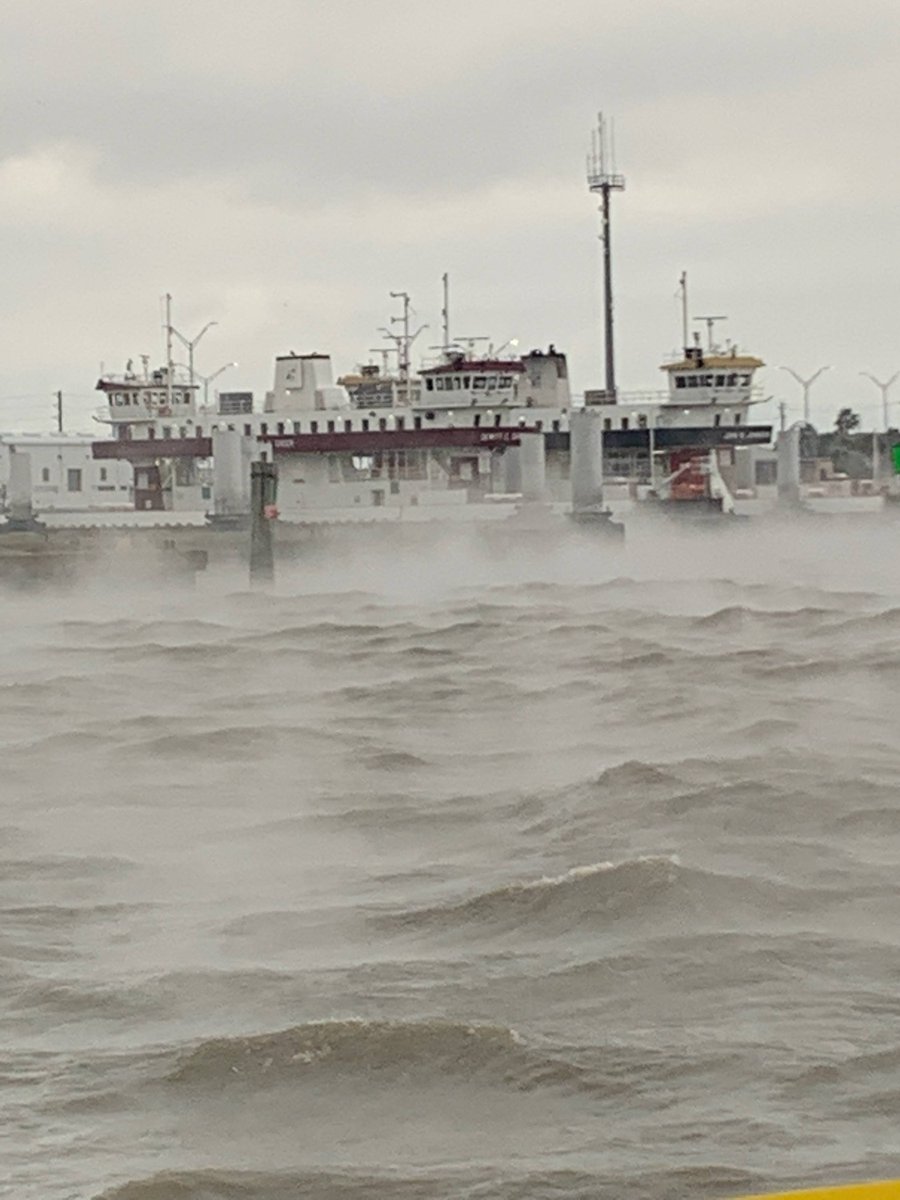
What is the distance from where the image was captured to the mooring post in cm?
3866

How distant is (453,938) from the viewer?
10.4 metres

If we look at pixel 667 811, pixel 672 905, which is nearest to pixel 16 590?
pixel 667 811

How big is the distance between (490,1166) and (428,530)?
157 ft

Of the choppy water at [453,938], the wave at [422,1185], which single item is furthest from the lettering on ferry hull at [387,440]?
the wave at [422,1185]

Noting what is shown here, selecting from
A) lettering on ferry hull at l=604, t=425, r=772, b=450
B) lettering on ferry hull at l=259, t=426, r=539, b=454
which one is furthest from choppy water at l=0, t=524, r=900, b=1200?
lettering on ferry hull at l=604, t=425, r=772, b=450

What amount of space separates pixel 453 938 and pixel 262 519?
97.0 ft

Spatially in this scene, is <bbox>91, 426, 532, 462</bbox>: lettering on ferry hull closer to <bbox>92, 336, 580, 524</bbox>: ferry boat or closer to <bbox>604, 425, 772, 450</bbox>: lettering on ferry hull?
<bbox>92, 336, 580, 524</bbox>: ferry boat

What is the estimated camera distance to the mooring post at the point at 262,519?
127ft

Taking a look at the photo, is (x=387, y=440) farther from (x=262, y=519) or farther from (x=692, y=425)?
→ (x=262, y=519)

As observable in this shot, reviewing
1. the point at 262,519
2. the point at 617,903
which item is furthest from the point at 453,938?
the point at 262,519

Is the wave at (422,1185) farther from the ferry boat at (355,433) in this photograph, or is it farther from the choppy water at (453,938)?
the ferry boat at (355,433)

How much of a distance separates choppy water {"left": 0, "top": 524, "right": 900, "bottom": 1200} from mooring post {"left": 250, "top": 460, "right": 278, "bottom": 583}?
16.0 metres

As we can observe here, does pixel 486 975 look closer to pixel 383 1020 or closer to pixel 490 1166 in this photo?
pixel 383 1020

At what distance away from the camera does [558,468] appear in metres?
84.2
